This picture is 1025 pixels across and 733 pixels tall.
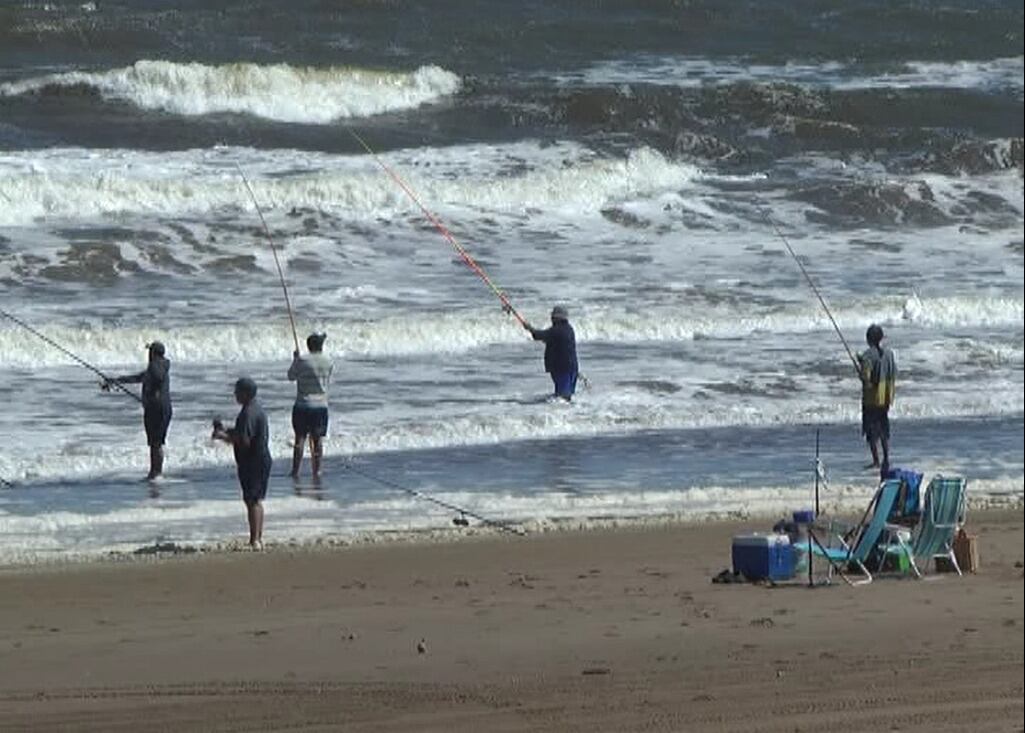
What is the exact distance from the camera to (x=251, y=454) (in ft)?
35.7

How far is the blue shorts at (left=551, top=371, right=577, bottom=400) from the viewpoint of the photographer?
569 inches

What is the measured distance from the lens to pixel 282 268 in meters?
17.5

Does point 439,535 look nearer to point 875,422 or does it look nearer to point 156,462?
point 156,462

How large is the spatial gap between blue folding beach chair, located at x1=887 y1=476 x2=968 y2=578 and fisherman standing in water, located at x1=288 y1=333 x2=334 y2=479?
3362mm

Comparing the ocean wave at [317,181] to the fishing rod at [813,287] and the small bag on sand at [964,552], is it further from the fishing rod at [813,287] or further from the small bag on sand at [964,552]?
the small bag on sand at [964,552]

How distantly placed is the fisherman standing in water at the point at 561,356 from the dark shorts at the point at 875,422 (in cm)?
193

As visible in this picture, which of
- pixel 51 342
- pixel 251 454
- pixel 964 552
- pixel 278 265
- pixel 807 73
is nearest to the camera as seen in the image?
pixel 964 552

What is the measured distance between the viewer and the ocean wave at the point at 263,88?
71.8 feet

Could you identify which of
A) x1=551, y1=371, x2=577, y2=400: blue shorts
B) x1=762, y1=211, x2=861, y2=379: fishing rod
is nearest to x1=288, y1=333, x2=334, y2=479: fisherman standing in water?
x1=551, y1=371, x2=577, y2=400: blue shorts

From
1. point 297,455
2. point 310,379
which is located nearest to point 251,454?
point 297,455

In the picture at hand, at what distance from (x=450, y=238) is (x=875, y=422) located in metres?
6.11

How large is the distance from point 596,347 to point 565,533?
5.15 meters

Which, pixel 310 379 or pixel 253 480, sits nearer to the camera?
pixel 253 480

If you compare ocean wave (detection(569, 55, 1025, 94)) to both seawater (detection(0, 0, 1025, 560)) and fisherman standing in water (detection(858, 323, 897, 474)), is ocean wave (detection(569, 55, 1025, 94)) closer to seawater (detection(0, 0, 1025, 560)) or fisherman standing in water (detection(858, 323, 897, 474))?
seawater (detection(0, 0, 1025, 560))
